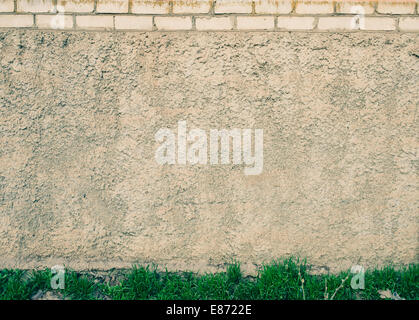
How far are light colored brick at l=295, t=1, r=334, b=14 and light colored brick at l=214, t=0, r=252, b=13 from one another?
30 cm

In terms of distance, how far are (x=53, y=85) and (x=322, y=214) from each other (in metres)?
1.91

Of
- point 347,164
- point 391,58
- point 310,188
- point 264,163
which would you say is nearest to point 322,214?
point 310,188

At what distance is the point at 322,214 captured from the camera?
2311mm

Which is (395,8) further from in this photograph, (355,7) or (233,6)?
(233,6)

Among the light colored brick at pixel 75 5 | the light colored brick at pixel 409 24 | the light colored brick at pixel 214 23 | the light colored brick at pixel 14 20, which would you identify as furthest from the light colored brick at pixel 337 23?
the light colored brick at pixel 14 20

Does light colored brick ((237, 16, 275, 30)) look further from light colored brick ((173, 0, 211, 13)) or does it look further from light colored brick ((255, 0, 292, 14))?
light colored brick ((173, 0, 211, 13))

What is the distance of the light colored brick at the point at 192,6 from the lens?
84.3 inches

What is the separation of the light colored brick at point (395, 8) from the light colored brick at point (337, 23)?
176 millimetres

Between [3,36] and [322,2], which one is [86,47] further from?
[322,2]

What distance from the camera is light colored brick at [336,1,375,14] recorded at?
7.02 feet

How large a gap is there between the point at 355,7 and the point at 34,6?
196cm

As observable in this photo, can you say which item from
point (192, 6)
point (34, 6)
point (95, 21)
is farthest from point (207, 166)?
point (34, 6)

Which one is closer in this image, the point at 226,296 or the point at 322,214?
the point at 226,296

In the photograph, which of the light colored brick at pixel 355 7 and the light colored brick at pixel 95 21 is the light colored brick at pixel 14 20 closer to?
the light colored brick at pixel 95 21
